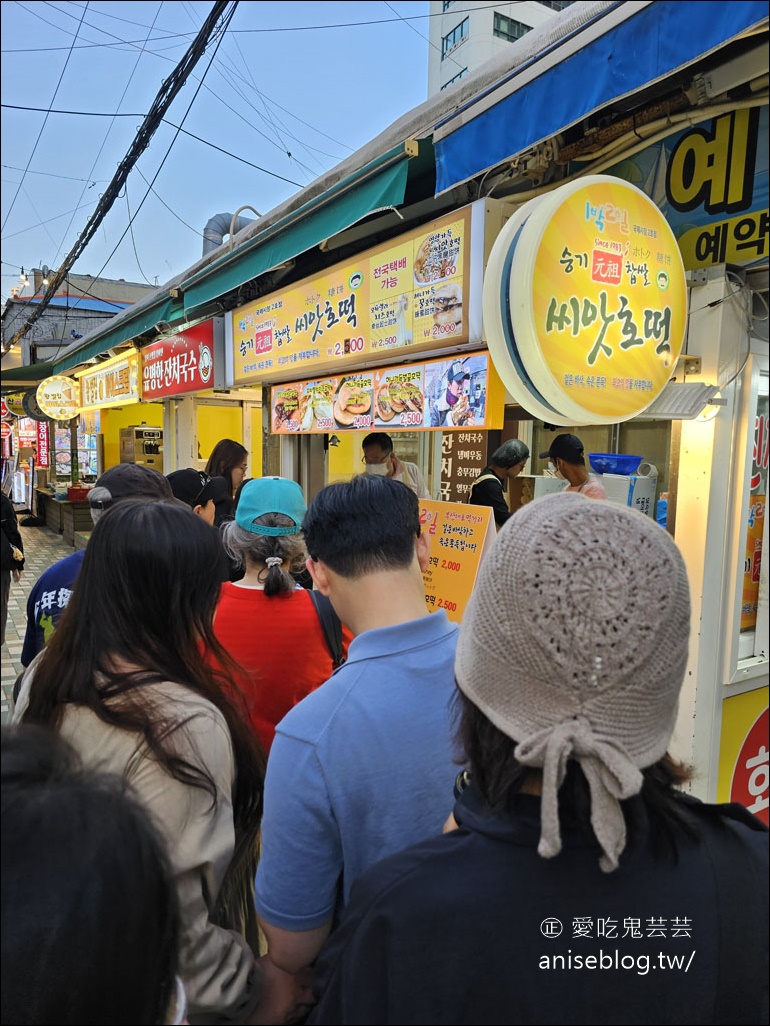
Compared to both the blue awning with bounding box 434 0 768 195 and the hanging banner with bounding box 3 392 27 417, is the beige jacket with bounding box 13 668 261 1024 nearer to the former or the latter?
the blue awning with bounding box 434 0 768 195

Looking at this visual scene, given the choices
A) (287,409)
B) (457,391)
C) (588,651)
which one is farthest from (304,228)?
(588,651)

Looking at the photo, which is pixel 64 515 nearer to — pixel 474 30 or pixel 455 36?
pixel 474 30

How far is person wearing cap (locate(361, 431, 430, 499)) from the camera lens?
4727 millimetres

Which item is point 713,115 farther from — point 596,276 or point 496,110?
point 596,276

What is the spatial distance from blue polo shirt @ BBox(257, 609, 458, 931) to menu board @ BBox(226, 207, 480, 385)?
2291mm

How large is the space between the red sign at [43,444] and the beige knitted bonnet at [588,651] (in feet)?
58.3

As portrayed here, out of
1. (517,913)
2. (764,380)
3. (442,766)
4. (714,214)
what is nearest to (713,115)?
(714,214)

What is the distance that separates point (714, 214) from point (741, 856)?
2.94m

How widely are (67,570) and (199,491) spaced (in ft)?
5.87

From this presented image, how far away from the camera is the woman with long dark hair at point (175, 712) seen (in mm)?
1208

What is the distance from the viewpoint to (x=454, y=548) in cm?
334

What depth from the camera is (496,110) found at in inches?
101

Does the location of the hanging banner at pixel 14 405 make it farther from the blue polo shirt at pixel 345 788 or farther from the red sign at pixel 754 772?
the blue polo shirt at pixel 345 788

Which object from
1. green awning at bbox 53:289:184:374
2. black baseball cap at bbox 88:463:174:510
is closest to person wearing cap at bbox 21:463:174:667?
black baseball cap at bbox 88:463:174:510
